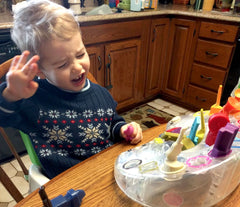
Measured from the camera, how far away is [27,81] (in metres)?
0.47

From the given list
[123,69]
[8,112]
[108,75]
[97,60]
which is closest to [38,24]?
[8,112]

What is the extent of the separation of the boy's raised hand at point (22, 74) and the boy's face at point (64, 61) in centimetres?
16

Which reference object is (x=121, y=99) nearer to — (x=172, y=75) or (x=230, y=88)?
(x=172, y=75)

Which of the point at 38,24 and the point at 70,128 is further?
the point at 70,128

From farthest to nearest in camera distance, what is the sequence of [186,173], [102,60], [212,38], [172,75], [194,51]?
1. [172,75]
2. [194,51]
3. [212,38]
4. [102,60]
5. [186,173]

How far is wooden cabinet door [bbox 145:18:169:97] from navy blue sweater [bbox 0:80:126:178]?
1554 mm

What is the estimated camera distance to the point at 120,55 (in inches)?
77.0

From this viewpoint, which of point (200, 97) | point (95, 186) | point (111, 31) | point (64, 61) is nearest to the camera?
point (95, 186)

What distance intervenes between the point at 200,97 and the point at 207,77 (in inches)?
8.7

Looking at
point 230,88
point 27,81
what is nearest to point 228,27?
point 230,88

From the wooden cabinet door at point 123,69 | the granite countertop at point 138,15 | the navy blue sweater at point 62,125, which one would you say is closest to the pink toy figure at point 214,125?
the navy blue sweater at point 62,125

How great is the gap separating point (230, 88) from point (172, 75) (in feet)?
2.04

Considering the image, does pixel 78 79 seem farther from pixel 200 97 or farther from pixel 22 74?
pixel 200 97

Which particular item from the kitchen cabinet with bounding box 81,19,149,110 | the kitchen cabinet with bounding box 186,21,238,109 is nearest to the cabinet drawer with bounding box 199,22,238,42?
the kitchen cabinet with bounding box 186,21,238,109
